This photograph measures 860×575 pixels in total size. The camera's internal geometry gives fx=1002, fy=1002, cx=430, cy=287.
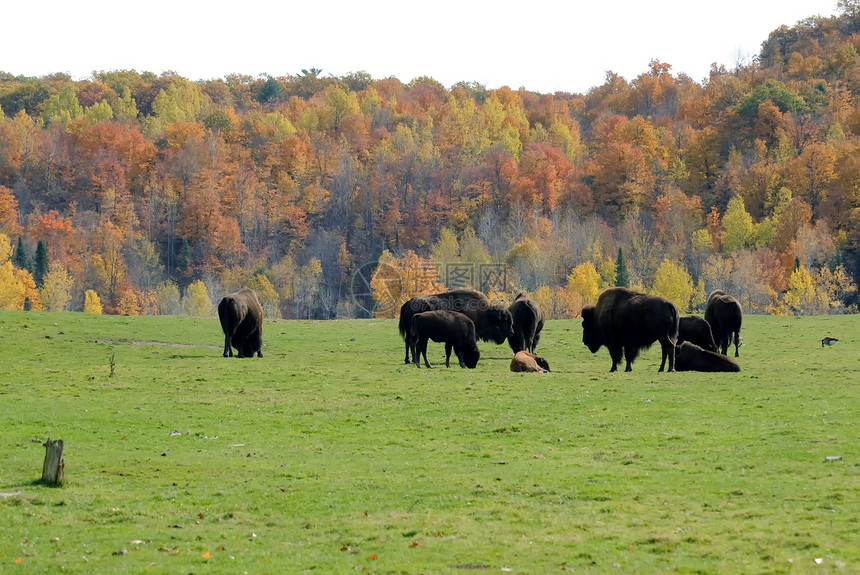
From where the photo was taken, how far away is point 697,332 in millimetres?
28906

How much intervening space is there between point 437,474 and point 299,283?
101541 millimetres

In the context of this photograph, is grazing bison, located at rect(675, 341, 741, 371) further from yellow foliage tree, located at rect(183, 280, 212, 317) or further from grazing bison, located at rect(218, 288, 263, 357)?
yellow foliage tree, located at rect(183, 280, 212, 317)

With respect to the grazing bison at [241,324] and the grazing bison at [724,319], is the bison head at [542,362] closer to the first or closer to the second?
the grazing bison at [724,319]

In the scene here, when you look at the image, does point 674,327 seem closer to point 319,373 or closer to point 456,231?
point 319,373

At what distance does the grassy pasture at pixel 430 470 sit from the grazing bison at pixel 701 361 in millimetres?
1179

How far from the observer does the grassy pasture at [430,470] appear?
395 inches

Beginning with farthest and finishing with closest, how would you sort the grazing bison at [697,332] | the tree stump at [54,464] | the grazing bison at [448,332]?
the grazing bison at [697,332]
the grazing bison at [448,332]
the tree stump at [54,464]

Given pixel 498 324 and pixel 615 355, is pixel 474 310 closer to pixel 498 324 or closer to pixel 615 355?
pixel 498 324

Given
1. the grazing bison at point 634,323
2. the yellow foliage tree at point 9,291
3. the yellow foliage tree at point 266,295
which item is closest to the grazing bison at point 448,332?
the grazing bison at point 634,323

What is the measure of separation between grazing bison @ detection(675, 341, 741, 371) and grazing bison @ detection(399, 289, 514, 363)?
254 inches

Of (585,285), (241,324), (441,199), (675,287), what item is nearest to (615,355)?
(241,324)

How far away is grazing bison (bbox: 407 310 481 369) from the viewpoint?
2738 centimetres

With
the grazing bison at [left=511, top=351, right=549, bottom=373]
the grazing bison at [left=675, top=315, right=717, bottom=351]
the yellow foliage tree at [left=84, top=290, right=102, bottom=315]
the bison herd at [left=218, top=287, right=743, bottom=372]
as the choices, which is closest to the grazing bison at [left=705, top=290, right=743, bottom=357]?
the bison herd at [left=218, top=287, right=743, bottom=372]

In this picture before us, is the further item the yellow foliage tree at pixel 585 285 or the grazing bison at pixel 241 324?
the yellow foliage tree at pixel 585 285
